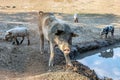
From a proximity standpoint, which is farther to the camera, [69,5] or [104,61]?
[69,5]

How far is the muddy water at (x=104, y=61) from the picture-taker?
12297 mm

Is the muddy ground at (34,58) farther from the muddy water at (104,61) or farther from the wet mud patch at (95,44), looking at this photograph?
the muddy water at (104,61)

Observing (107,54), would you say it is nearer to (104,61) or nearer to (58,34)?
(104,61)

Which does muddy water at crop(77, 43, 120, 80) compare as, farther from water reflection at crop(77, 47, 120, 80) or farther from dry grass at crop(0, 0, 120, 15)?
dry grass at crop(0, 0, 120, 15)

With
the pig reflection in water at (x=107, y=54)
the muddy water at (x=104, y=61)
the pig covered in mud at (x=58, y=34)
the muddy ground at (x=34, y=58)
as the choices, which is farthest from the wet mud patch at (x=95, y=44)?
the pig covered in mud at (x=58, y=34)

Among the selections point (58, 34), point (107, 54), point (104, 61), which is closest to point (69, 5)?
point (107, 54)

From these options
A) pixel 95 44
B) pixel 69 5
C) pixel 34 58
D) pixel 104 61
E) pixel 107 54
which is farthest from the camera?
pixel 69 5

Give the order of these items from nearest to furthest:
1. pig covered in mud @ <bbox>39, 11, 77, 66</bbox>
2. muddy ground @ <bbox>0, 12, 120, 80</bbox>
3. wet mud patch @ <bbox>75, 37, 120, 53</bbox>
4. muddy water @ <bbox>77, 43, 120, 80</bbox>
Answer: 1. muddy ground @ <bbox>0, 12, 120, 80</bbox>
2. pig covered in mud @ <bbox>39, 11, 77, 66</bbox>
3. muddy water @ <bbox>77, 43, 120, 80</bbox>
4. wet mud patch @ <bbox>75, 37, 120, 53</bbox>

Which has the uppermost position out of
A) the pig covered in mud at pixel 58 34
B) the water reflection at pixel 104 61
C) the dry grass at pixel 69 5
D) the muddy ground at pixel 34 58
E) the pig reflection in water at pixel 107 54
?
the pig covered in mud at pixel 58 34

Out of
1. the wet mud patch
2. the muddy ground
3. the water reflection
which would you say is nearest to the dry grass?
the muddy ground

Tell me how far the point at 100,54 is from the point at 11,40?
12.6 feet

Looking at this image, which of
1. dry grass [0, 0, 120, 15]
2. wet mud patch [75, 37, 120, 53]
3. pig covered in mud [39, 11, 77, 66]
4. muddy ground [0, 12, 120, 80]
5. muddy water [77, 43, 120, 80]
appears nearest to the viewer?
muddy ground [0, 12, 120, 80]

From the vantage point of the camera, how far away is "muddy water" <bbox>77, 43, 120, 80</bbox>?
12.3 metres

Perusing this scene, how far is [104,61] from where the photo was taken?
13898mm
